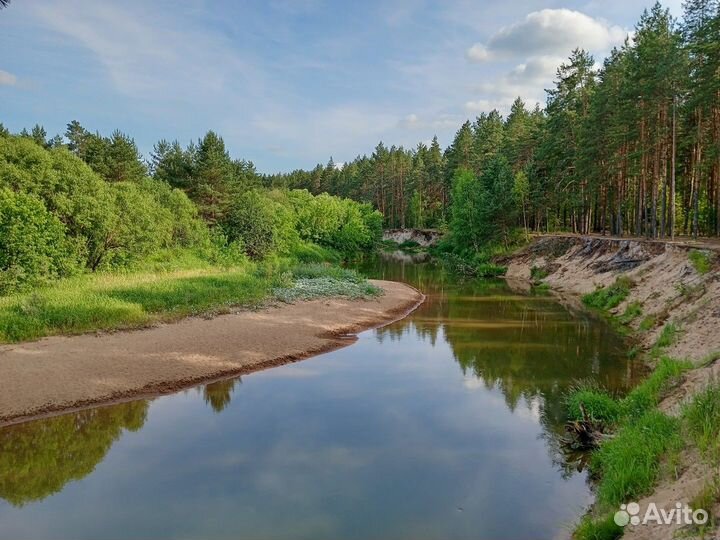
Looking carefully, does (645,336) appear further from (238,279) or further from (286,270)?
(286,270)

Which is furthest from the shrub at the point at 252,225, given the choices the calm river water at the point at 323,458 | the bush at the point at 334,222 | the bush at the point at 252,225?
the calm river water at the point at 323,458

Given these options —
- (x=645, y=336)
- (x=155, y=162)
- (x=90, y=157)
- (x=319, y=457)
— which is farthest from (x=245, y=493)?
(x=155, y=162)

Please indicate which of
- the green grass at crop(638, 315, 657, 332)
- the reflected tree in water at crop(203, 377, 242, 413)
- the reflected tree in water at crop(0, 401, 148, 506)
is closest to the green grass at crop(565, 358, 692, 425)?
the green grass at crop(638, 315, 657, 332)

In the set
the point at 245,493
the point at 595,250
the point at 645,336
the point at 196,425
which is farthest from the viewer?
the point at 595,250

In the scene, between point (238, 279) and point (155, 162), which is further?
point (155, 162)

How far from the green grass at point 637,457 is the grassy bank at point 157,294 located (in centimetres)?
1994

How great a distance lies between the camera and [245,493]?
10391 millimetres

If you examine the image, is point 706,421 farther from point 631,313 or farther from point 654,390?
point 631,313

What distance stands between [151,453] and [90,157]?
45.3 metres

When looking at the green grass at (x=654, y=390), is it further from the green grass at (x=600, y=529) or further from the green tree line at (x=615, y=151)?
the green tree line at (x=615, y=151)

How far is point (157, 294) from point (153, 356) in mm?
8077

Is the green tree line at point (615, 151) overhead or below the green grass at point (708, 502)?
overhead

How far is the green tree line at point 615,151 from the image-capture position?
32.4 metres

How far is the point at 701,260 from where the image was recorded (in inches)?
947
